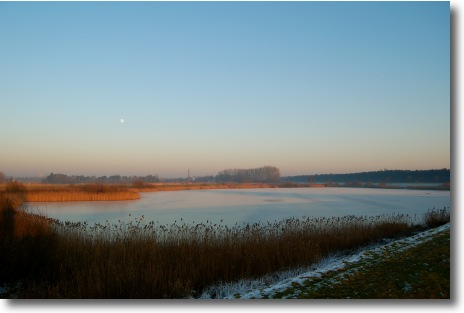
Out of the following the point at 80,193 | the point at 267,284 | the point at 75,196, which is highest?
the point at 80,193

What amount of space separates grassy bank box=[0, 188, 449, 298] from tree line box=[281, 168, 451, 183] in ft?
5.20

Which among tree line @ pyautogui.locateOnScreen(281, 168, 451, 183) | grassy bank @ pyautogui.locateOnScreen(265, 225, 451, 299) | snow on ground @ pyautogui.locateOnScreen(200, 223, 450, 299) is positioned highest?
tree line @ pyautogui.locateOnScreen(281, 168, 451, 183)

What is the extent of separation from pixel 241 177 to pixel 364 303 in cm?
462

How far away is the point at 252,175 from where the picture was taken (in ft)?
24.4

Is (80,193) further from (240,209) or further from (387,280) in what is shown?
(387,280)

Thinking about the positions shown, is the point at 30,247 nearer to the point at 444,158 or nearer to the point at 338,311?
the point at 338,311

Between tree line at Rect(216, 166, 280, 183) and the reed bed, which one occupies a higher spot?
tree line at Rect(216, 166, 280, 183)

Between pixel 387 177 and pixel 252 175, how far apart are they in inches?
111

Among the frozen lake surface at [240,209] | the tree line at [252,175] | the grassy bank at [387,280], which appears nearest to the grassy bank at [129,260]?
the tree line at [252,175]

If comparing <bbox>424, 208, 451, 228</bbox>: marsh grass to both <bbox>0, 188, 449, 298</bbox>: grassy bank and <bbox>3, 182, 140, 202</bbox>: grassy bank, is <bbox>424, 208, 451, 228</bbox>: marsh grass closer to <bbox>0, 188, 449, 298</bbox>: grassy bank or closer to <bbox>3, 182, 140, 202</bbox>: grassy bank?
<bbox>0, 188, 449, 298</bbox>: grassy bank

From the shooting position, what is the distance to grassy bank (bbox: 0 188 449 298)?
4.36 meters

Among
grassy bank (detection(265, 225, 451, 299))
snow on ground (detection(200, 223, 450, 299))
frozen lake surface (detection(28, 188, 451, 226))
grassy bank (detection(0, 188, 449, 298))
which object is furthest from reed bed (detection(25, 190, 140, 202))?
grassy bank (detection(265, 225, 451, 299))

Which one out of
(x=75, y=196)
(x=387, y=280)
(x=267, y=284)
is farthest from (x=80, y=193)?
(x=387, y=280)

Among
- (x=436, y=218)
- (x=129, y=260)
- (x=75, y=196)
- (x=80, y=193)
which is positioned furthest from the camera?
(x=80, y=193)
